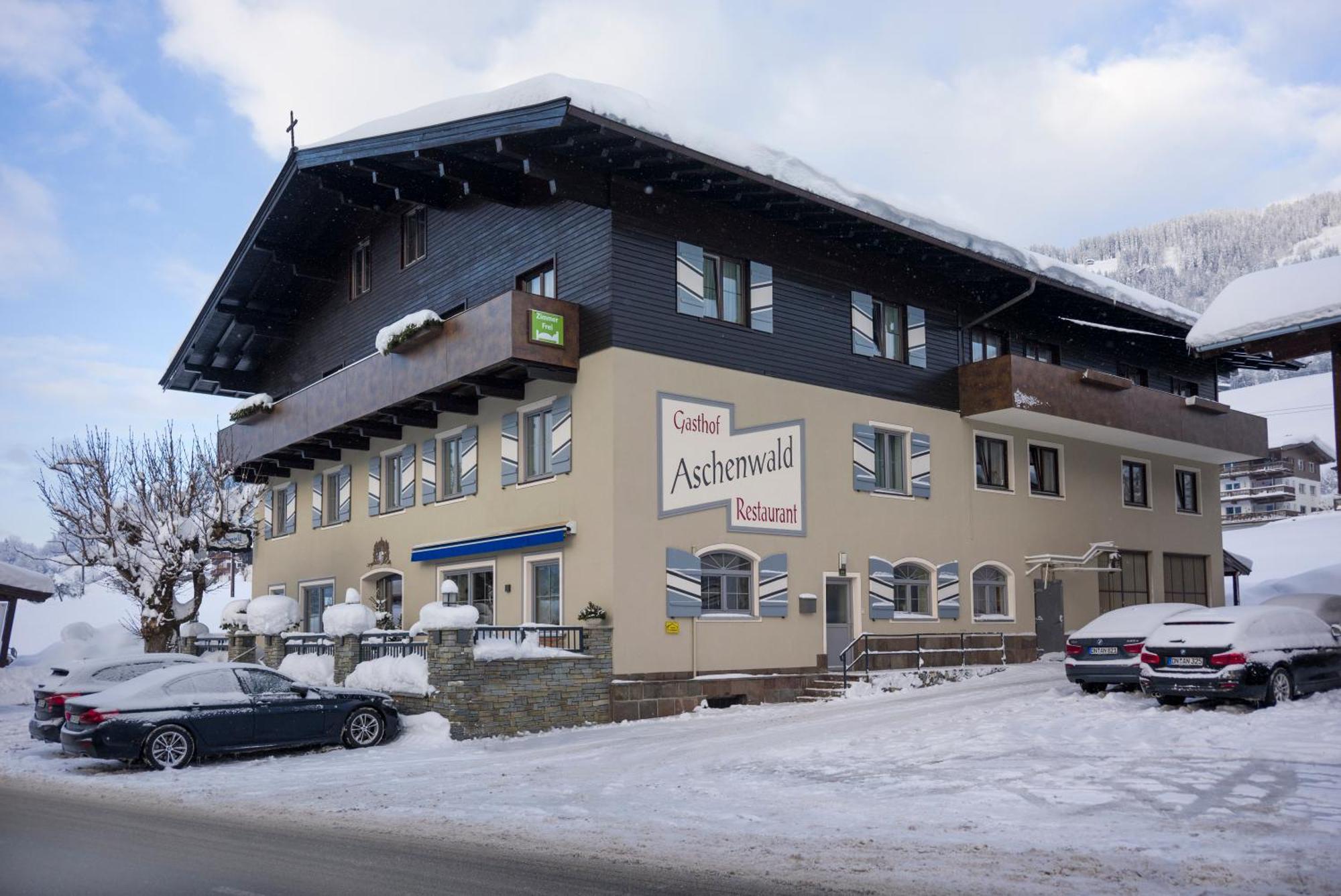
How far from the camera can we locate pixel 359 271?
2964 centimetres

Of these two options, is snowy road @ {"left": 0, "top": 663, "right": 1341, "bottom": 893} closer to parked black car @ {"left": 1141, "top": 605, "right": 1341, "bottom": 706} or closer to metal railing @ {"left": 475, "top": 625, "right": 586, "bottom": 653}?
parked black car @ {"left": 1141, "top": 605, "right": 1341, "bottom": 706}

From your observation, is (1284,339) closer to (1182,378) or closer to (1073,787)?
(1073,787)

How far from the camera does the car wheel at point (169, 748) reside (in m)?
15.1

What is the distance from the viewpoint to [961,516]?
26359mm

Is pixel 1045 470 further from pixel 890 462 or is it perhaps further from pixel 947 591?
pixel 890 462

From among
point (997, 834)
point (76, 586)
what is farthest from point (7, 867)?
point (76, 586)

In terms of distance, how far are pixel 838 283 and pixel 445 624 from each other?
11288 mm

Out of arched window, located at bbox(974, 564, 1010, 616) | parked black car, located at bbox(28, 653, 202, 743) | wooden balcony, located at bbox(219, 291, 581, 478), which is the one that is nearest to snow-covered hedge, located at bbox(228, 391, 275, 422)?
wooden balcony, located at bbox(219, 291, 581, 478)

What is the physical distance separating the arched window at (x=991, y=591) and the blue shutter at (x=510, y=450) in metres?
11.0

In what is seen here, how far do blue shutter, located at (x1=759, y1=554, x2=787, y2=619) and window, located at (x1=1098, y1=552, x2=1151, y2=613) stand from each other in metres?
11.7

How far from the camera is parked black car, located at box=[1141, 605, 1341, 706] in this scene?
15.8 metres

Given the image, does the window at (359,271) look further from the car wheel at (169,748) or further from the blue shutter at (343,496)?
the car wheel at (169,748)

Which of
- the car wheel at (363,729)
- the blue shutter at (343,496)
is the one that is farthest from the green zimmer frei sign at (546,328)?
the blue shutter at (343,496)

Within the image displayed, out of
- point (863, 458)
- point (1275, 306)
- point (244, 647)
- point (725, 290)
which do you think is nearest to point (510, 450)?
point (725, 290)
